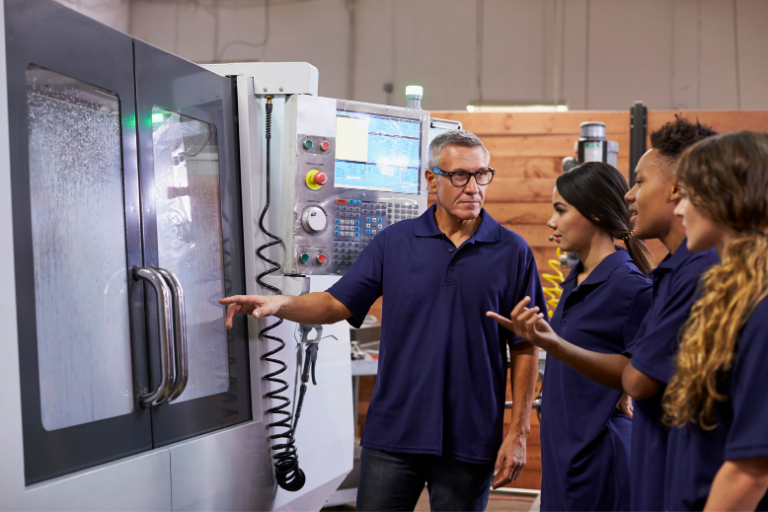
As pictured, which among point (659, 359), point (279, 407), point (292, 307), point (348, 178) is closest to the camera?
point (659, 359)

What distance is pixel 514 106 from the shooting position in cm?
473

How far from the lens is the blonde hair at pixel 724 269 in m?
1.02

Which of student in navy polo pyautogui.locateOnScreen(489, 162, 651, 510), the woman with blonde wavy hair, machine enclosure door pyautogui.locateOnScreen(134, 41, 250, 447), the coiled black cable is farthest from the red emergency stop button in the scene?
the woman with blonde wavy hair

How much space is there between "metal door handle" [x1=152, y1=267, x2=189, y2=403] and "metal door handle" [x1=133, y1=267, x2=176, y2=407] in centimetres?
1

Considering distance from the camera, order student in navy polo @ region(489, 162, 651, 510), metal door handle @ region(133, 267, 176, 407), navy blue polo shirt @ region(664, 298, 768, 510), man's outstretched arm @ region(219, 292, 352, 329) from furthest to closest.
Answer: man's outstretched arm @ region(219, 292, 352, 329), metal door handle @ region(133, 267, 176, 407), student in navy polo @ region(489, 162, 651, 510), navy blue polo shirt @ region(664, 298, 768, 510)

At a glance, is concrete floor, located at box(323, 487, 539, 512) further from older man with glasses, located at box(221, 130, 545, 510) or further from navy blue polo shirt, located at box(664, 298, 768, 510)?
navy blue polo shirt, located at box(664, 298, 768, 510)

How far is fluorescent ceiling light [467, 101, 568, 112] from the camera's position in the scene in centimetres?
470

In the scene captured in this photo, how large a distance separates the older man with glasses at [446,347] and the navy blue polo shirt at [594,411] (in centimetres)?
13

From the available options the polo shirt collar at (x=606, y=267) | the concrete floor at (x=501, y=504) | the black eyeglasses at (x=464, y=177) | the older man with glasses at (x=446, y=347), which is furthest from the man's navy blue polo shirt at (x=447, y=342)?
the concrete floor at (x=501, y=504)

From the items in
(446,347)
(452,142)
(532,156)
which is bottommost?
(446,347)

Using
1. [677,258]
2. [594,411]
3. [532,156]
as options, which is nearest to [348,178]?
[594,411]

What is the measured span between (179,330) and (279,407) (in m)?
0.61

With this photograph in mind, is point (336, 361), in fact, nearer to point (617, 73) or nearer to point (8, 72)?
point (8, 72)

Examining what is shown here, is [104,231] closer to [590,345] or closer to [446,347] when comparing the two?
[446,347]
